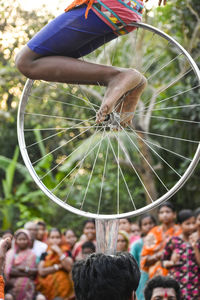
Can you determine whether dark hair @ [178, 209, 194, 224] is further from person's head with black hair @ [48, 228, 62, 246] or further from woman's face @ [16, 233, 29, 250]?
woman's face @ [16, 233, 29, 250]

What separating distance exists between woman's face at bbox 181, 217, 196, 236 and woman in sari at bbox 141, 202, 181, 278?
0.16 meters

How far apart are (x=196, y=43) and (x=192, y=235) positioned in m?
4.25

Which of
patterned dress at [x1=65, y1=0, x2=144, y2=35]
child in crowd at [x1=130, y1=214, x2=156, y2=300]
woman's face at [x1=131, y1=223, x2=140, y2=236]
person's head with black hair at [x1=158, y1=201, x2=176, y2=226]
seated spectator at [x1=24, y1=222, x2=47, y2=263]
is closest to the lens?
patterned dress at [x1=65, y1=0, x2=144, y2=35]

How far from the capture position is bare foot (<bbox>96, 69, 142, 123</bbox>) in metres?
3.40

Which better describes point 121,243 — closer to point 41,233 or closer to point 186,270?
point 186,270

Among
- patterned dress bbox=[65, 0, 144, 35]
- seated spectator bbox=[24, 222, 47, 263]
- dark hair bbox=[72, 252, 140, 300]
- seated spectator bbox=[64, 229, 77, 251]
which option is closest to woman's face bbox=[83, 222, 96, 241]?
seated spectator bbox=[64, 229, 77, 251]

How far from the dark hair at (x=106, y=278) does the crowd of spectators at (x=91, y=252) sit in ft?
10.8

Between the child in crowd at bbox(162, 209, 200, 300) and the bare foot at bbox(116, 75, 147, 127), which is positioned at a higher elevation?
the bare foot at bbox(116, 75, 147, 127)

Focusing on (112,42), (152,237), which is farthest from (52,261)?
(112,42)

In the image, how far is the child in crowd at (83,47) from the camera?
10.8 feet

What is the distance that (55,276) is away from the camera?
728 centimetres

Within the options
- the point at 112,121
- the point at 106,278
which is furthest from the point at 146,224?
the point at 106,278

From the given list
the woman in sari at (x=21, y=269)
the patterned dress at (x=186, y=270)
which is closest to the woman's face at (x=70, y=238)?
the woman in sari at (x=21, y=269)

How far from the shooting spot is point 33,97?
13.0 feet
